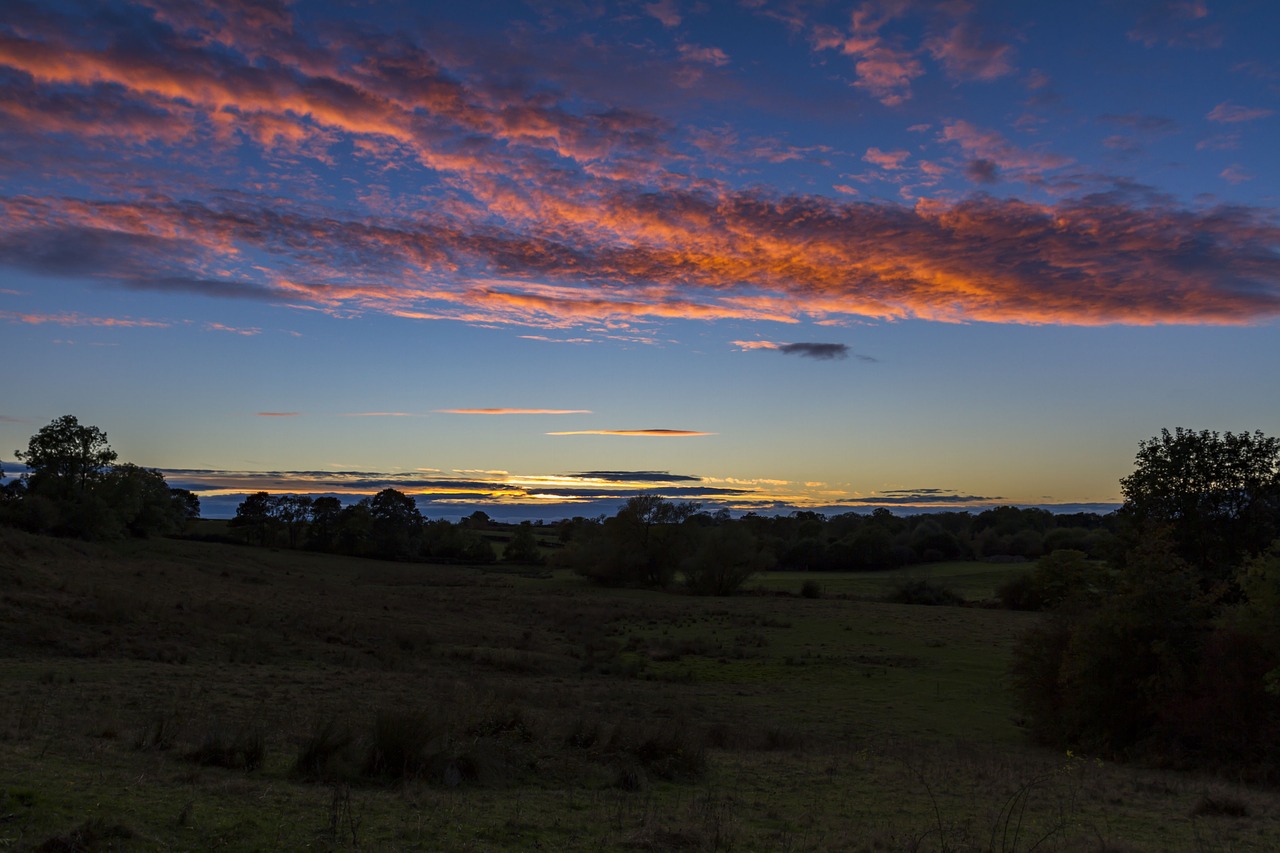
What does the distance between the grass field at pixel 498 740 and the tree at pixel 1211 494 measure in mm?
10318

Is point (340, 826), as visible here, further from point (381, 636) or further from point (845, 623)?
point (845, 623)

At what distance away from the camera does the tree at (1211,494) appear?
3594cm

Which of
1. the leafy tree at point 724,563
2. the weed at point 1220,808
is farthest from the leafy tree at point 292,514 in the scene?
the weed at point 1220,808

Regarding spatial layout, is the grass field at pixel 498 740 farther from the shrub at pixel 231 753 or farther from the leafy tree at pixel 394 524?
the leafy tree at pixel 394 524

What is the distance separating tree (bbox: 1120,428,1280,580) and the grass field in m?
10.3

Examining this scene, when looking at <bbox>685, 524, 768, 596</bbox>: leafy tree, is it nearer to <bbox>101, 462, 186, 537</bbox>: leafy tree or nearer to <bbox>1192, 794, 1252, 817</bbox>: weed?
<bbox>101, 462, 186, 537</bbox>: leafy tree

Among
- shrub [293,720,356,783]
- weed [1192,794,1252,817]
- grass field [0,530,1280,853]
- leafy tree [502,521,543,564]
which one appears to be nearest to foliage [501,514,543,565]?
leafy tree [502,521,543,564]

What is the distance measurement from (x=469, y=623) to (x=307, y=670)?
19.3m

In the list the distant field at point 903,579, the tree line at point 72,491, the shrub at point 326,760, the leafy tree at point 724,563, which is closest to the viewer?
the shrub at point 326,760

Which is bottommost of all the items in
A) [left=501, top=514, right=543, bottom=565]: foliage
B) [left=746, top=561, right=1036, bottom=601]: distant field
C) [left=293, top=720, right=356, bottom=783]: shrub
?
[left=746, top=561, right=1036, bottom=601]: distant field

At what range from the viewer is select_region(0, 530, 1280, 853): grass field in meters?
8.90

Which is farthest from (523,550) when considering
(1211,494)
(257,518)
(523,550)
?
(1211,494)

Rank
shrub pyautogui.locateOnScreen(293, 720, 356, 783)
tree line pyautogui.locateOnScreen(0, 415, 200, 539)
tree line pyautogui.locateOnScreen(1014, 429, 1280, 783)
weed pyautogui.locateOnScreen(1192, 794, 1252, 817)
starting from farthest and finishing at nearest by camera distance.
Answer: tree line pyautogui.locateOnScreen(0, 415, 200, 539) → tree line pyautogui.locateOnScreen(1014, 429, 1280, 783) → weed pyautogui.locateOnScreen(1192, 794, 1252, 817) → shrub pyautogui.locateOnScreen(293, 720, 356, 783)

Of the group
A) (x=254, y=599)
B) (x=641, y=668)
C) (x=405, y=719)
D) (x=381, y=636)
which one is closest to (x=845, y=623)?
(x=641, y=668)
